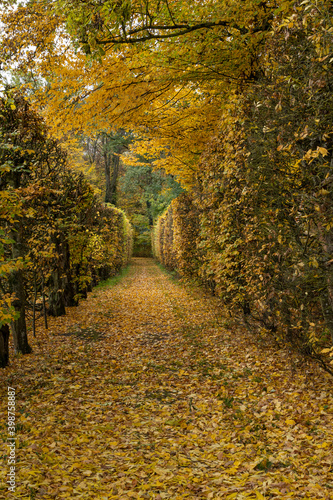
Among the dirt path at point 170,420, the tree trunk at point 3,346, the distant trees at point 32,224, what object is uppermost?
the distant trees at point 32,224

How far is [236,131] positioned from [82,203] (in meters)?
6.01

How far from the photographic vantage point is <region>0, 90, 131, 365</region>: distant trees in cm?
490

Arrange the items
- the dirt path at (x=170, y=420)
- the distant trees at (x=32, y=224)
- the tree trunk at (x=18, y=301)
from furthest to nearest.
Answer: the tree trunk at (x=18, y=301) < the distant trees at (x=32, y=224) < the dirt path at (x=170, y=420)

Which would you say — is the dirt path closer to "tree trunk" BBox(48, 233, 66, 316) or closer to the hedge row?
the hedge row

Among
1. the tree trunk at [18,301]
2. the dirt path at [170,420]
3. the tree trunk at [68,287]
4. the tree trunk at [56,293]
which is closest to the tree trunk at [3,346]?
the dirt path at [170,420]

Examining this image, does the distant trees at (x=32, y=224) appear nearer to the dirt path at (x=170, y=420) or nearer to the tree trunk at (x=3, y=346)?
the tree trunk at (x=3, y=346)

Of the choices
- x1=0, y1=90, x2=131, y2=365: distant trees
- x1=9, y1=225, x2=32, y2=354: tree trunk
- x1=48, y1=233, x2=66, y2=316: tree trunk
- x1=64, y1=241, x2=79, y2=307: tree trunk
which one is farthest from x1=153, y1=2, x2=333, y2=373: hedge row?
x1=64, y1=241, x2=79, y2=307: tree trunk

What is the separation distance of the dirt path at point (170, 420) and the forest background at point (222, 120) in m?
0.74

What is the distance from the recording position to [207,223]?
7852mm

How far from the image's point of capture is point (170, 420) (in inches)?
167

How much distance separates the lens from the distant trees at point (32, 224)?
4.90 m

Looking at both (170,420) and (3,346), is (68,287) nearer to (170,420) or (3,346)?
(3,346)

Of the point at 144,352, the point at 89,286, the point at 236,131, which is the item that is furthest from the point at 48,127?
the point at 89,286

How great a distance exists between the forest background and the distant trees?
0.04 metres
